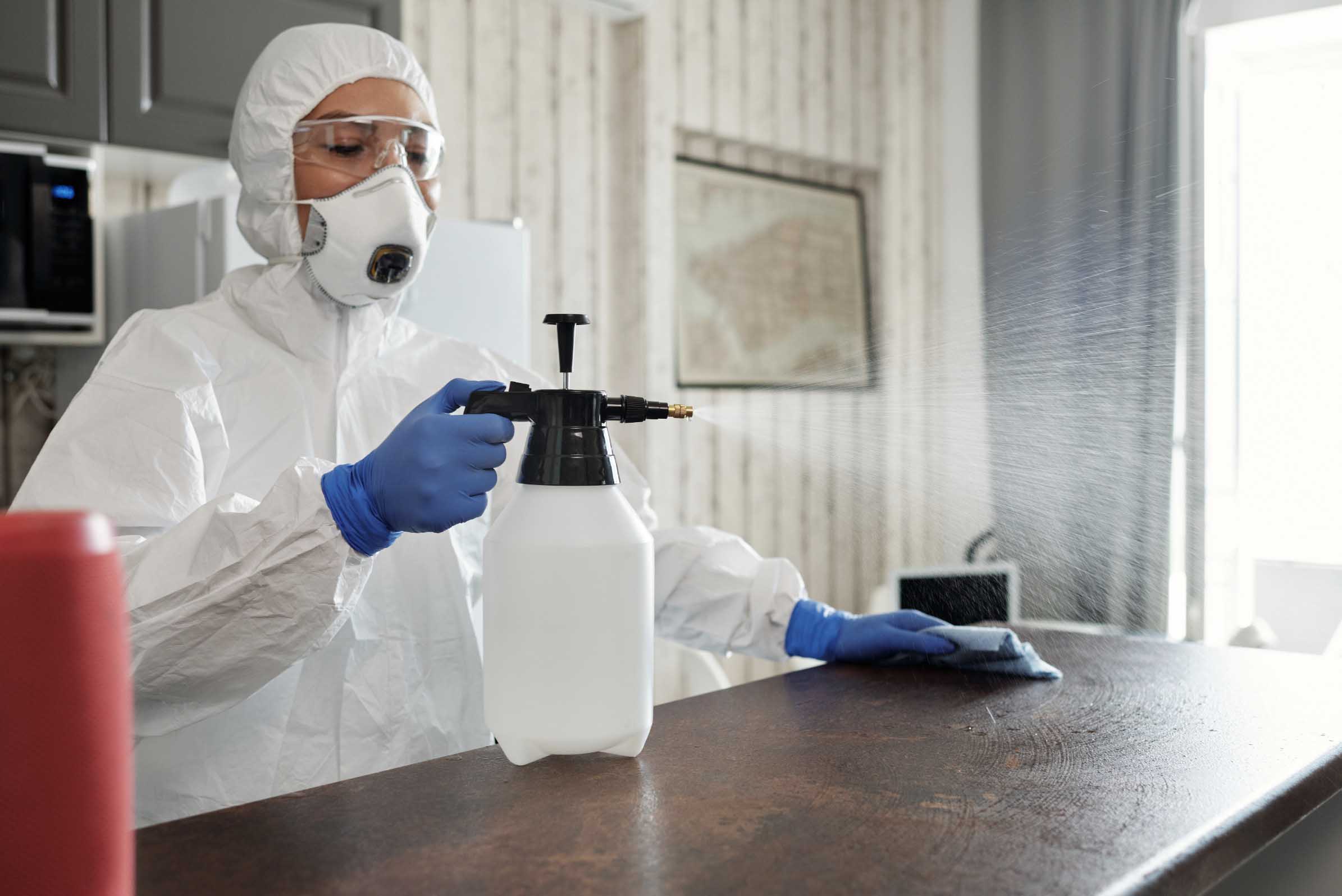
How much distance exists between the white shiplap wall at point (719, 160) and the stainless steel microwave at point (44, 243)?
2.97 feet

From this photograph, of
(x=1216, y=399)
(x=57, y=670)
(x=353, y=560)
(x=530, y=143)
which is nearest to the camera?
(x=57, y=670)

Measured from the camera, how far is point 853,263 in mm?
3561

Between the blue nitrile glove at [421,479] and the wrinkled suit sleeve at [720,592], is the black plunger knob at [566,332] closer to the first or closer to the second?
the blue nitrile glove at [421,479]

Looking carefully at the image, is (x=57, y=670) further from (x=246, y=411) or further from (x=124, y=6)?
(x=124, y=6)

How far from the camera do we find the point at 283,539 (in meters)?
0.83

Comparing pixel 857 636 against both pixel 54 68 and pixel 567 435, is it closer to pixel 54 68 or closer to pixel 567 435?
pixel 567 435

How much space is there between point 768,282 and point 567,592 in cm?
270

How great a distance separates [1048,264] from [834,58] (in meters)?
0.97

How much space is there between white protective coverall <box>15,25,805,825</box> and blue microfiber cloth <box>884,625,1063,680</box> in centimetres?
20

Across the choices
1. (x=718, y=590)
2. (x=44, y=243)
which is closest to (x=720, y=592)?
(x=718, y=590)

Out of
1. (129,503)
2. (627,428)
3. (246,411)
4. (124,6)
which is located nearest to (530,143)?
(627,428)

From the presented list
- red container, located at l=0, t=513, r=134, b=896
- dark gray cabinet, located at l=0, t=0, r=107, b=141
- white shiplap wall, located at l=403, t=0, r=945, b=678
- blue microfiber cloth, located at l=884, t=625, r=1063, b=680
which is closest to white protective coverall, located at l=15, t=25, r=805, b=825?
blue microfiber cloth, located at l=884, t=625, r=1063, b=680

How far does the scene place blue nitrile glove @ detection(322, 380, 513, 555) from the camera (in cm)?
78

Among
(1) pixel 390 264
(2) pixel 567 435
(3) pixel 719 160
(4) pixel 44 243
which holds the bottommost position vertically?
(2) pixel 567 435
